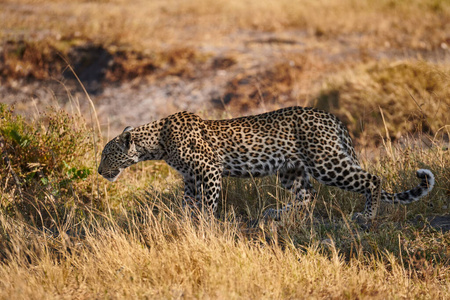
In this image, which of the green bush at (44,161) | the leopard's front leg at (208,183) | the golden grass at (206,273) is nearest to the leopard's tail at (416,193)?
the golden grass at (206,273)

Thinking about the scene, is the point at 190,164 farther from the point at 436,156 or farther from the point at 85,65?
the point at 85,65

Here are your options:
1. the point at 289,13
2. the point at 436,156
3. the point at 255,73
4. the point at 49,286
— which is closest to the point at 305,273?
the point at 49,286

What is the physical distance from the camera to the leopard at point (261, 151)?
6305 millimetres

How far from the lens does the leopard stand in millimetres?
6305

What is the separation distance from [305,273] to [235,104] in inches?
349

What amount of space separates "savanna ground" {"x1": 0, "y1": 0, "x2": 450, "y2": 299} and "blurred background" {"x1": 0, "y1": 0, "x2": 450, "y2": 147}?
6 centimetres

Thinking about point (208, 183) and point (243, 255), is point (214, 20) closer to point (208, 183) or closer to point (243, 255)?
point (208, 183)

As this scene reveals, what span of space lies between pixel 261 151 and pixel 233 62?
9.57 meters

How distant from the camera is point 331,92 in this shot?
12.7 m

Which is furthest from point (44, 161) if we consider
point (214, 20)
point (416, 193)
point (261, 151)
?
point (214, 20)

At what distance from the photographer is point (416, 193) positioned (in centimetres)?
614

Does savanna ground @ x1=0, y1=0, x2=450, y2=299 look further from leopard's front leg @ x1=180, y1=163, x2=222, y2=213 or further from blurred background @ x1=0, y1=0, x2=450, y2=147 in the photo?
leopard's front leg @ x1=180, y1=163, x2=222, y2=213

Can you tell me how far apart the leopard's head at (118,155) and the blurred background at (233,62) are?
14.0ft

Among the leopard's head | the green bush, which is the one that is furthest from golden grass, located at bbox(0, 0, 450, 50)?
the leopard's head
